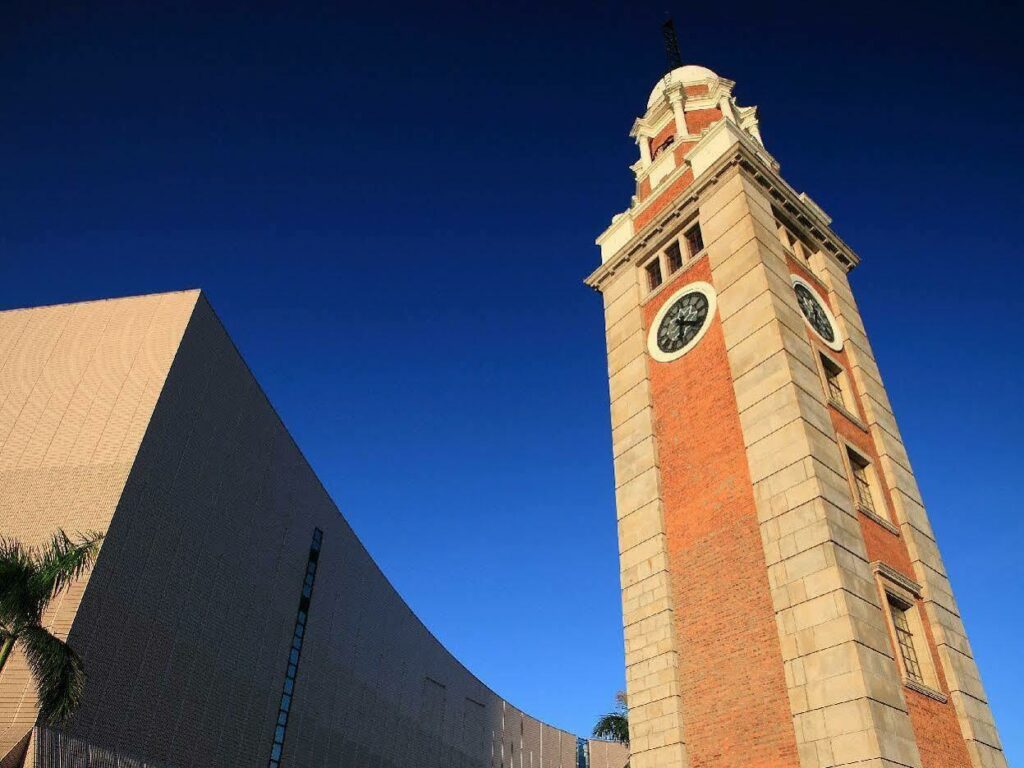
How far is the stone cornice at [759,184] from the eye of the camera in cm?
2195

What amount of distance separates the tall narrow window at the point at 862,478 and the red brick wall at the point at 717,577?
3119 millimetres

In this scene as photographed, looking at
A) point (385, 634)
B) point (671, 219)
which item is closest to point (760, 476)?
point (671, 219)

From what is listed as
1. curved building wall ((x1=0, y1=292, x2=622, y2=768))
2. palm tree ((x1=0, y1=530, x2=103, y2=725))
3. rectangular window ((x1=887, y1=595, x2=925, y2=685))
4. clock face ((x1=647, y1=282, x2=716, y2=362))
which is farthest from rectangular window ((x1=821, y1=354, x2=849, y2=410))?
curved building wall ((x1=0, y1=292, x2=622, y2=768))

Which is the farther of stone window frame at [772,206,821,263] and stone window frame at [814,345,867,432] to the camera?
stone window frame at [772,206,821,263]

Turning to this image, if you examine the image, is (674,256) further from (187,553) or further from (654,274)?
(187,553)

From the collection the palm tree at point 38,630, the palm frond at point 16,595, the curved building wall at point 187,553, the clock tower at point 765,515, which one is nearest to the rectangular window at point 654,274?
the clock tower at point 765,515

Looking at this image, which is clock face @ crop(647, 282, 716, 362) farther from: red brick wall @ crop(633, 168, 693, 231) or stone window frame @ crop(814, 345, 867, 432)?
red brick wall @ crop(633, 168, 693, 231)

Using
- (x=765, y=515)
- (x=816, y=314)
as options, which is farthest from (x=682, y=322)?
(x=765, y=515)

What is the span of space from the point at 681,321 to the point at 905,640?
379 inches

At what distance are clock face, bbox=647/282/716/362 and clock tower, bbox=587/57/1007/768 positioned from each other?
60 millimetres

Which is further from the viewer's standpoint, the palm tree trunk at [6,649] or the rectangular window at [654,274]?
the rectangular window at [654,274]

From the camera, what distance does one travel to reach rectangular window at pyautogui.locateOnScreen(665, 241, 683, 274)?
23312mm

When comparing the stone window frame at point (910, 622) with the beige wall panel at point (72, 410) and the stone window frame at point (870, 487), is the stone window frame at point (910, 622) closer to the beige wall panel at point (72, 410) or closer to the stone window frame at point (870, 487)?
the stone window frame at point (870, 487)

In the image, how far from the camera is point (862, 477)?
18.1 m
